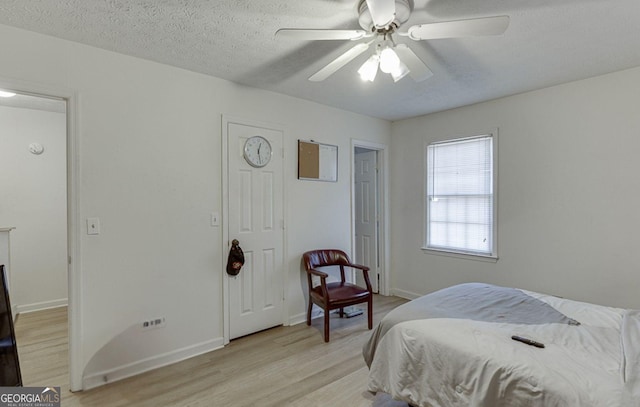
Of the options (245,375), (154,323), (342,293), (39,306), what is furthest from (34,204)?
(342,293)

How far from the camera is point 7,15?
1870mm

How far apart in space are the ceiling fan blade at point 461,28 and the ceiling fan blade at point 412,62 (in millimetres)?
168

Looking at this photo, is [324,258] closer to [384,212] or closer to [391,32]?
[384,212]

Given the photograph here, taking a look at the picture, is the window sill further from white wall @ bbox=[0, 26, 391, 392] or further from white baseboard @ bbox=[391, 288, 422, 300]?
white wall @ bbox=[0, 26, 391, 392]

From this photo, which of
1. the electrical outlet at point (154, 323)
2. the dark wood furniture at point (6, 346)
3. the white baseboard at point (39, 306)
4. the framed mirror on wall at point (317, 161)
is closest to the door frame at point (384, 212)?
the framed mirror on wall at point (317, 161)

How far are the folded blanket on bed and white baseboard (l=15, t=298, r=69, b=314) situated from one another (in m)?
4.04

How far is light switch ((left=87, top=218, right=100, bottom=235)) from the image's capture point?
2258mm

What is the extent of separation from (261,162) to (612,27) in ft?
9.21

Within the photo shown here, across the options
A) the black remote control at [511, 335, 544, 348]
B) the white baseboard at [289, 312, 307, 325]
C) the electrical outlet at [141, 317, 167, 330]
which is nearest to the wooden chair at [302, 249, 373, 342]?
the white baseboard at [289, 312, 307, 325]

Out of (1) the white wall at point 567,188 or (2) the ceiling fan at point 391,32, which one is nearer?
(2) the ceiling fan at point 391,32

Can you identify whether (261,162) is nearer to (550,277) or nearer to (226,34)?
(226,34)

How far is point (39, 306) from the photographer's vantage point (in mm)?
3797

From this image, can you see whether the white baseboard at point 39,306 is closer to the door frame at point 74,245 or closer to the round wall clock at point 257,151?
the door frame at point 74,245

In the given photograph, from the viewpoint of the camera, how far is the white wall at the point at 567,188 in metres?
2.66
